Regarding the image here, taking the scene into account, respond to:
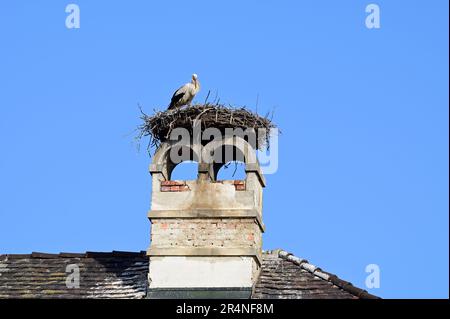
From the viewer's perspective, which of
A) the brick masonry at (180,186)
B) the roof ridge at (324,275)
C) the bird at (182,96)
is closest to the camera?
the roof ridge at (324,275)

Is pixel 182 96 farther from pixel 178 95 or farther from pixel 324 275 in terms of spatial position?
pixel 324 275

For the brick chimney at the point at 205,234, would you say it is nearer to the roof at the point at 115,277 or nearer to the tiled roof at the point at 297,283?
the tiled roof at the point at 297,283

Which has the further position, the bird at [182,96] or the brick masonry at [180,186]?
the bird at [182,96]

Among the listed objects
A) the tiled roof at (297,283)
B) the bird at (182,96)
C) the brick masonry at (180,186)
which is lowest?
the tiled roof at (297,283)

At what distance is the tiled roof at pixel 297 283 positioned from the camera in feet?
76.2

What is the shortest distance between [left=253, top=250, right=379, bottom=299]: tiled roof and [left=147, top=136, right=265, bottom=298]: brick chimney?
0.25 metres

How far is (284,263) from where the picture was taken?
24375mm

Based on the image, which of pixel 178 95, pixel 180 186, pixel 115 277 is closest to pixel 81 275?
pixel 115 277

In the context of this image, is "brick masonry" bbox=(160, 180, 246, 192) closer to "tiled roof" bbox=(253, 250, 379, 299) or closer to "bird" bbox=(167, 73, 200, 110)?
"tiled roof" bbox=(253, 250, 379, 299)

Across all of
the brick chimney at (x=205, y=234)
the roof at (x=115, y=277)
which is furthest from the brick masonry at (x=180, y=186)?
the roof at (x=115, y=277)

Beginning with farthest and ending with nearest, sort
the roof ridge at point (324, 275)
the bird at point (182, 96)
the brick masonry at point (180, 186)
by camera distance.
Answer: the bird at point (182, 96), the brick masonry at point (180, 186), the roof ridge at point (324, 275)

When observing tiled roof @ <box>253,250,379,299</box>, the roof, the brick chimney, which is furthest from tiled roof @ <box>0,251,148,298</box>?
tiled roof @ <box>253,250,379,299</box>

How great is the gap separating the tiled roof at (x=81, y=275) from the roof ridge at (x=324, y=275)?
226 cm
